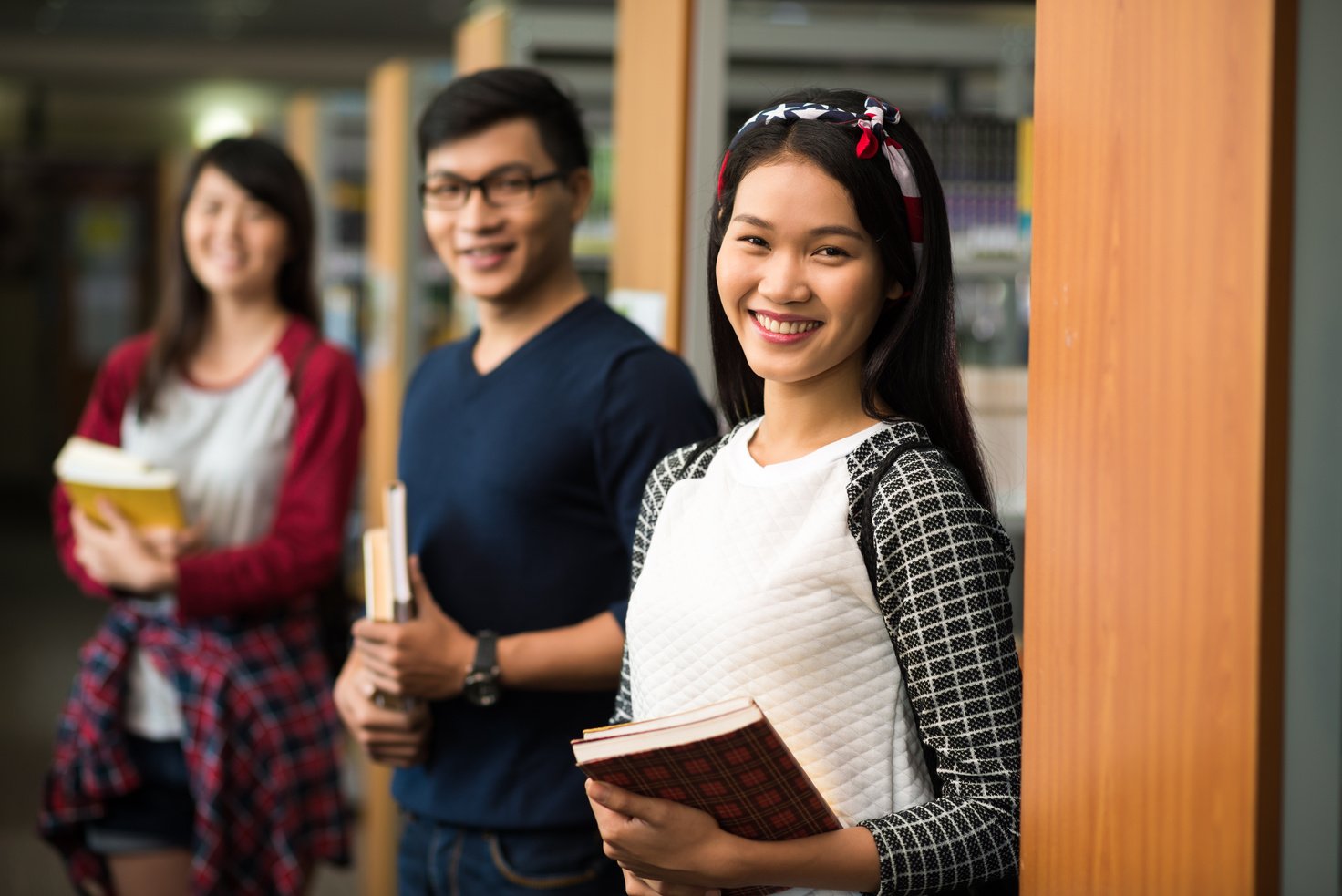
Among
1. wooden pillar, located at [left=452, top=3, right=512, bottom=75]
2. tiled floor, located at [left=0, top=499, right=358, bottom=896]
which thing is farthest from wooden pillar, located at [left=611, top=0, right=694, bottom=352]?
tiled floor, located at [left=0, top=499, right=358, bottom=896]

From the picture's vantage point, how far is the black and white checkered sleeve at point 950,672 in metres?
1.10

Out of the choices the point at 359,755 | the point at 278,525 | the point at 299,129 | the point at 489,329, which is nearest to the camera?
the point at 489,329

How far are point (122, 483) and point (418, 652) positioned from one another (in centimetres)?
85

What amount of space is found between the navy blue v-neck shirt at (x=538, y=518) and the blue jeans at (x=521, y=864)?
0.03 metres

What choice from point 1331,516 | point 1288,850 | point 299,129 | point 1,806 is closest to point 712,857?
point 1288,850

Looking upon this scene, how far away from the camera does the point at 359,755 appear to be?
4.66m

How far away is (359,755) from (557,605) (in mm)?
3104

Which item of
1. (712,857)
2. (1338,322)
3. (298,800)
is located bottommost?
(298,800)

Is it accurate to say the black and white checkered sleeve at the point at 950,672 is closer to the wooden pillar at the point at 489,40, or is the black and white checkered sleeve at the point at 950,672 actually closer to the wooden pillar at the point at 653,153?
the wooden pillar at the point at 653,153

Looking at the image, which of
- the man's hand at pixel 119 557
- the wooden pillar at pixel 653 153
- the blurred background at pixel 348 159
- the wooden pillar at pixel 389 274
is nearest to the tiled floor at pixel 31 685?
the blurred background at pixel 348 159

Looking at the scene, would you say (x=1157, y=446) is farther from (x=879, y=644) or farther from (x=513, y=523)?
Result: (x=513, y=523)

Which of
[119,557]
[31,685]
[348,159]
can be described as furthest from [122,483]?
[348,159]

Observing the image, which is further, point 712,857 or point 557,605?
point 557,605

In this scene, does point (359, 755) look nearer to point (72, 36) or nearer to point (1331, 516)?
point (1331, 516)
